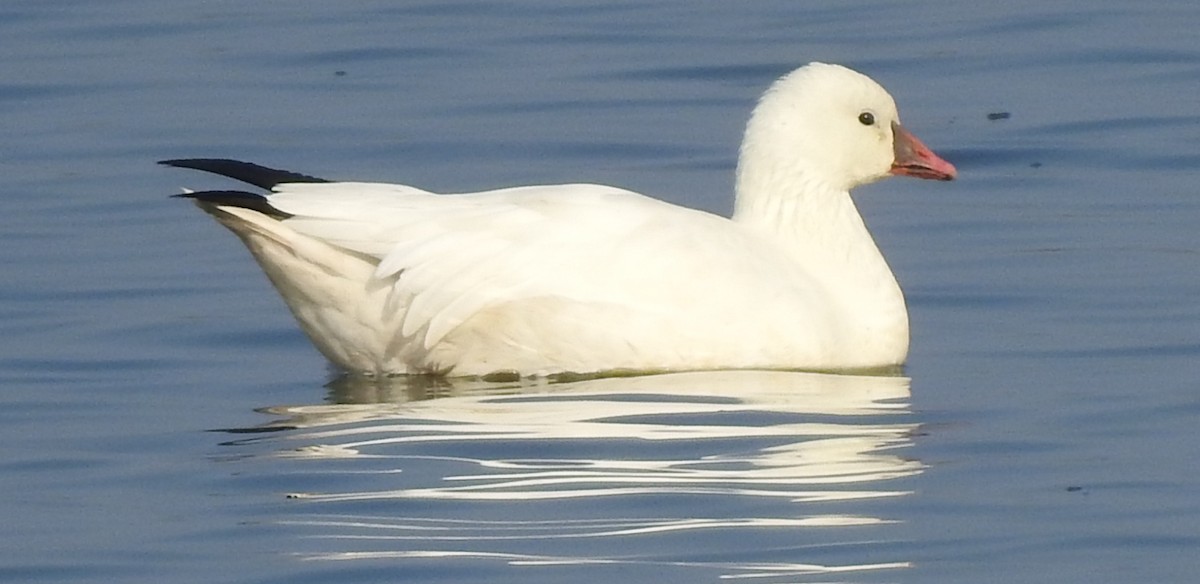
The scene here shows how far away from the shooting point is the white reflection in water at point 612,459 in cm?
684

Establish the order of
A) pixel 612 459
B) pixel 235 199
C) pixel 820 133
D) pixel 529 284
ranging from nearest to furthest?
pixel 612 459 → pixel 235 199 → pixel 529 284 → pixel 820 133

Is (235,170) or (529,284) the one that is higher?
(235,170)

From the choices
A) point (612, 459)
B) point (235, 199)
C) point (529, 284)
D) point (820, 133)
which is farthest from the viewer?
point (820, 133)

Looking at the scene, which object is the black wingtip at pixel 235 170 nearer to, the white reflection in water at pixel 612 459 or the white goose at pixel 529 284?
the white goose at pixel 529 284

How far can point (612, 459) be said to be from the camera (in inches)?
304

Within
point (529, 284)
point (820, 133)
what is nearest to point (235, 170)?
point (529, 284)

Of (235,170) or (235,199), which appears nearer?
(235,199)

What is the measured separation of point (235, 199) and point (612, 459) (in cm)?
187

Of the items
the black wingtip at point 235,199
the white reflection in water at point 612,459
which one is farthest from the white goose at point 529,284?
the white reflection in water at point 612,459

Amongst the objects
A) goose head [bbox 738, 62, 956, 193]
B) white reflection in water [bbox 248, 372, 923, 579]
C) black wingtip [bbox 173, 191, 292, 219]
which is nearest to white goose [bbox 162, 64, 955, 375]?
black wingtip [bbox 173, 191, 292, 219]

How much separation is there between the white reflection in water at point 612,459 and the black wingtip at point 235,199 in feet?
2.24

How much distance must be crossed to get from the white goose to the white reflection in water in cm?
12

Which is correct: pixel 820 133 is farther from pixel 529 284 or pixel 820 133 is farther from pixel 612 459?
pixel 612 459

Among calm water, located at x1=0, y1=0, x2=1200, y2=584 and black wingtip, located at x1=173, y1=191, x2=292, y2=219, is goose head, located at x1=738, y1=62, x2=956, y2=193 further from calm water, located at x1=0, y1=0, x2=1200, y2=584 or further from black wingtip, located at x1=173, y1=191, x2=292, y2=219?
black wingtip, located at x1=173, y1=191, x2=292, y2=219
